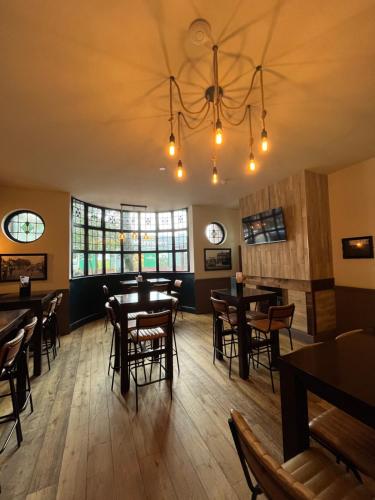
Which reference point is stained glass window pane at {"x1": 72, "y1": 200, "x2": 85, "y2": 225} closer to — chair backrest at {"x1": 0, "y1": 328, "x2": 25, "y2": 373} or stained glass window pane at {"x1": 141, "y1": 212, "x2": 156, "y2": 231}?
stained glass window pane at {"x1": 141, "y1": 212, "x2": 156, "y2": 231}

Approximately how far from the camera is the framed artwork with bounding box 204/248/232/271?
653 cm

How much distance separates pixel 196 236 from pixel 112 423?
489 centimetres

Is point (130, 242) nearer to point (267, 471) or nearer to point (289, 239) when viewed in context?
point (289, 239)

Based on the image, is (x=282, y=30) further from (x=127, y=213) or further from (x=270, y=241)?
(x=127, y=213)

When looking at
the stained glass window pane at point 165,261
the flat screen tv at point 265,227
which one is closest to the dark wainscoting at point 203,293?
the stained glass window pane at point 165,261

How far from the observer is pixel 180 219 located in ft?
22.9

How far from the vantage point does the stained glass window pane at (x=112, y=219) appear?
6555 millimetres

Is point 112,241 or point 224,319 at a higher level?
point 112,241

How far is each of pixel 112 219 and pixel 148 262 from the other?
1.72 meters

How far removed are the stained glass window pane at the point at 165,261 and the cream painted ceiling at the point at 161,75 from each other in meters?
3.77

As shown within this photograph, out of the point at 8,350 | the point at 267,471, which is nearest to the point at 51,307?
the point at 8,350

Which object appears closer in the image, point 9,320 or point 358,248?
point 9,320

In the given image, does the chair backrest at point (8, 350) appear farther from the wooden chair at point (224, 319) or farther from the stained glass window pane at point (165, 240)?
the stained glass window pane at point (165, 240)

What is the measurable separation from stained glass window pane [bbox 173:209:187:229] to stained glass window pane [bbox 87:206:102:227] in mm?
2225
